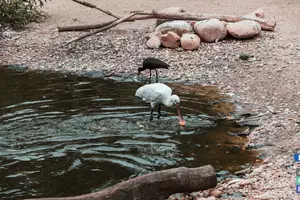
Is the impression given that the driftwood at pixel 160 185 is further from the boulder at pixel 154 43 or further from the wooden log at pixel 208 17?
the wooden log at pixel 208 17

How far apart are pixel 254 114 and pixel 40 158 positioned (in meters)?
3.21

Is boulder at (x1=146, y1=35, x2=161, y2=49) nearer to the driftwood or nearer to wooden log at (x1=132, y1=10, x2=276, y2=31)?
wooden log at (x1=132, y1=10, x2=276, y2=31)

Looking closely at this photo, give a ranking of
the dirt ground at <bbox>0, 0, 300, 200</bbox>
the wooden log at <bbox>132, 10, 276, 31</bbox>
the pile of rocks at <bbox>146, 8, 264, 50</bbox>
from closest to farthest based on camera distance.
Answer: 1. the dirt ground at <bbox>0, 0, 300, 200</bbox>
2. the pile of rocks at <bbox>146, 8, 264, 50</bbox>
3. the wooden log at <bbox>132, 10, 276, 31</bbox>

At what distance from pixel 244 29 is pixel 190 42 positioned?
4.11 ft

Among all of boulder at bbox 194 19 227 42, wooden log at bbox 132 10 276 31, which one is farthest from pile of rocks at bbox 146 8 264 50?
wooden log at bbox 132 10 276 31

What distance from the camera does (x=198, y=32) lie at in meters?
10.8

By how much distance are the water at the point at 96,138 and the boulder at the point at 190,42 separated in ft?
5.94

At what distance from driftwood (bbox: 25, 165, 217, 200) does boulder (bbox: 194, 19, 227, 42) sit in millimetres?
6453

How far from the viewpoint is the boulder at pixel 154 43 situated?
1070 centimetres

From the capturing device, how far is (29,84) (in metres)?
9.23

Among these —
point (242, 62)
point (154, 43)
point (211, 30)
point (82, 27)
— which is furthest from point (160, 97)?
point (82, 27)

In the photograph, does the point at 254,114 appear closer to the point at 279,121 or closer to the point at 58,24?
the point at 279,121

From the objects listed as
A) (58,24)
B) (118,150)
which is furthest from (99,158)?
(58,24)

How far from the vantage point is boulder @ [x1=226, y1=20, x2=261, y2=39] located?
10.7 m
